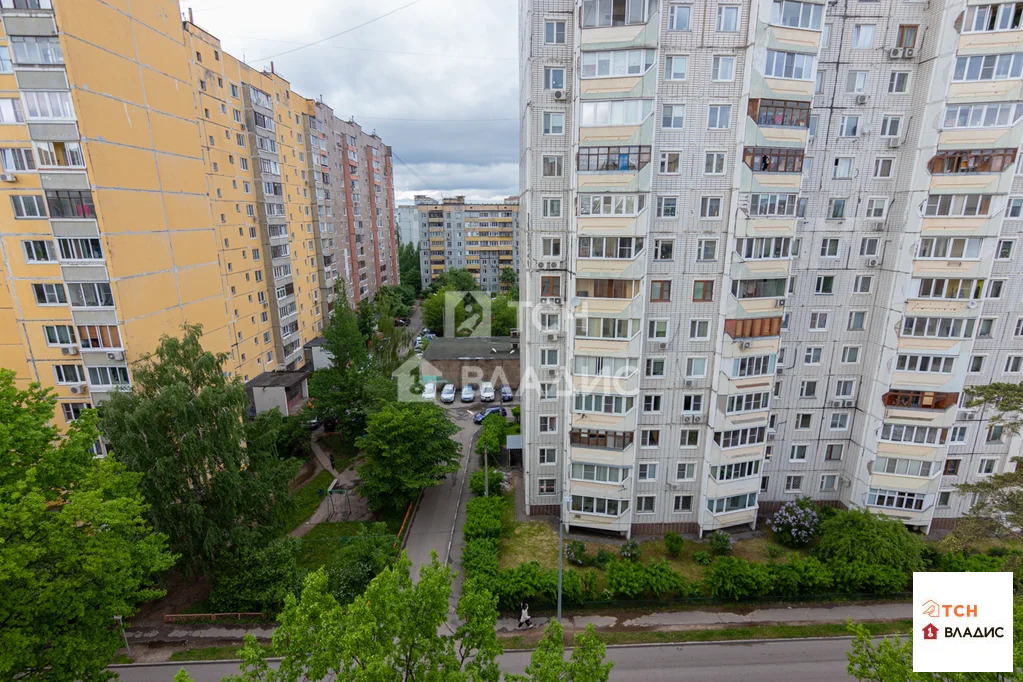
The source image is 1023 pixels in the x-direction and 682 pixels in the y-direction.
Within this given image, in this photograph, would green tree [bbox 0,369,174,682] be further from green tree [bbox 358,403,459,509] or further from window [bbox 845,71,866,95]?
window [bbox 845,71,866,95]

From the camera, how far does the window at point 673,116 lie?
23812 mm

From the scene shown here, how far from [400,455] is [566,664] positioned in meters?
19.9

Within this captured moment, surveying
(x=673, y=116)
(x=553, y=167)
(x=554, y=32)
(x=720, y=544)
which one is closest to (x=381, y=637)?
(x=720, y=544)

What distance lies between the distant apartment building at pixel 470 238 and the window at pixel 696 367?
247 ft

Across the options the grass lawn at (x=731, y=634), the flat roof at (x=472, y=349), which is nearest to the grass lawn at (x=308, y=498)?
the grass lawn at (x=731, y=634)

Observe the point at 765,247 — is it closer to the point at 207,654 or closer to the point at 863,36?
the point at 863,36

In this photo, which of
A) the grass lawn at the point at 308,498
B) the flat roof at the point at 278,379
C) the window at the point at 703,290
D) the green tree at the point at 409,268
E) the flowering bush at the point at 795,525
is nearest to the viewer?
the window at the point at 703,290

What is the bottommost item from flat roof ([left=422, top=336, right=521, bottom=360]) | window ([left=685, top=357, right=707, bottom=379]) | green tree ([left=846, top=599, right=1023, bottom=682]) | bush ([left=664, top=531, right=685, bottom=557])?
bush ([left=664, top=531, right=685, bottom=557])

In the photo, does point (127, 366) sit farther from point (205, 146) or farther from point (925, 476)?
point (925, 476)

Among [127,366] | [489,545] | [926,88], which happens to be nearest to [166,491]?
[127,366]

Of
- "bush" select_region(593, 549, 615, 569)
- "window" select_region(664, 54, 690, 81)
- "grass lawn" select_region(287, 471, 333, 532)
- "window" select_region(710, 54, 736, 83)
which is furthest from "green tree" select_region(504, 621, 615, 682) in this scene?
"window" select_region(710, 54, 736, 83)

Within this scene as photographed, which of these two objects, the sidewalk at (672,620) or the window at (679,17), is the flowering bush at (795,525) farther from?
the window at (679,17)

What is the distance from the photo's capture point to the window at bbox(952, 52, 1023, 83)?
74.3 feet

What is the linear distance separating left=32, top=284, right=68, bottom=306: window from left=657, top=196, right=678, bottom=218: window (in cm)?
3284
